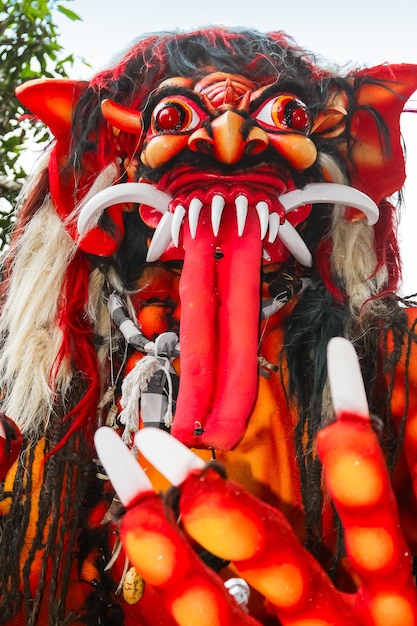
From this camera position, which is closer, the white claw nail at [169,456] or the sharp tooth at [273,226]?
the white claw nail at [169,456]

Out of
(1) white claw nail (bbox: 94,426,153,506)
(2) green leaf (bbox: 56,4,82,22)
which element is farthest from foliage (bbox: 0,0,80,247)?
(1) white claw nail (bbox: 94,426,153,506)

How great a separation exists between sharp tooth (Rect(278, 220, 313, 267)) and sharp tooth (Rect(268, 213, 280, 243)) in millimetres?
31

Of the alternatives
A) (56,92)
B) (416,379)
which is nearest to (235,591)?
(416,379)

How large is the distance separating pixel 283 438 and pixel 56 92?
0.53 meters

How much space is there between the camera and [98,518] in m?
1.03

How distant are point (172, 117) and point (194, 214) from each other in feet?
0.40

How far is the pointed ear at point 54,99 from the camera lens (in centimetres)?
104

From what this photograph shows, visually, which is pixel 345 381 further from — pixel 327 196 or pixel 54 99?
pixel 54 99

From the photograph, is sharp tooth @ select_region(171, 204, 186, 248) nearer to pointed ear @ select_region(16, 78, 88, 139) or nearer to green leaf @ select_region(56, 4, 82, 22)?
pointed ear @ select_region(16, 78, 88, 139)

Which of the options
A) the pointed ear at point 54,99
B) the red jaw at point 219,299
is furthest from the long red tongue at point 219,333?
the pointed ear at point 54,99

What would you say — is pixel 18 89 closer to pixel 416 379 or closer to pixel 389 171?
pixel 389 171

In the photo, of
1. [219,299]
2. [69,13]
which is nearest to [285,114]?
[219,299]

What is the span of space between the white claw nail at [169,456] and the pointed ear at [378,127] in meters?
0.50

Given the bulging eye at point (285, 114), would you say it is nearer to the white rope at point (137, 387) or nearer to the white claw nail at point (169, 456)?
the white rope at point (137, 387)
